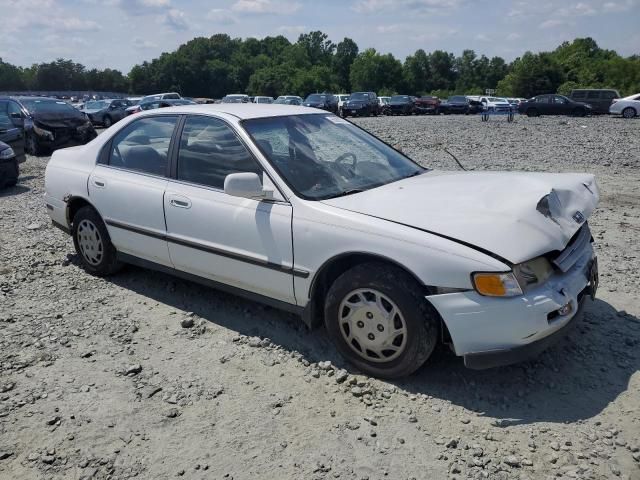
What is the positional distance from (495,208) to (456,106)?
4293 cm

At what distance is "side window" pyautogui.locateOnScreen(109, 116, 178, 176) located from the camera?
452cm

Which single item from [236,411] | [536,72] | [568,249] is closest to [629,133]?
[568,249]

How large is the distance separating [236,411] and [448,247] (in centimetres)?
151

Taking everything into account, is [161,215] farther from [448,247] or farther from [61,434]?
[448,247]

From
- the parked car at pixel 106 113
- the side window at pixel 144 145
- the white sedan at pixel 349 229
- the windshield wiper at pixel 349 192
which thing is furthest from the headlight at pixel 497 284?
the parked car at pixel 106 113


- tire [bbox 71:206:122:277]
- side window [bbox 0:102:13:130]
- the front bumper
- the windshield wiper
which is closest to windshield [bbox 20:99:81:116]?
side window [bbox 0:102:13:130]

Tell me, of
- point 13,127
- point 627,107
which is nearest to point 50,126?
point 13,127

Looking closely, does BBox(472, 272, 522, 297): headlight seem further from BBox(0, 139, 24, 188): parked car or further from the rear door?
the rear door

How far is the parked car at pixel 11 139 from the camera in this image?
10211 millimetres

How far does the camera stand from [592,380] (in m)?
3.37

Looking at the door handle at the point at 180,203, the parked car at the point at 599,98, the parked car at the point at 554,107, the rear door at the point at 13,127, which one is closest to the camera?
the door handle at the point at 180,203

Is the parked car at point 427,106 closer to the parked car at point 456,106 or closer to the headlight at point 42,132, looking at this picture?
the parked car at point 456,106

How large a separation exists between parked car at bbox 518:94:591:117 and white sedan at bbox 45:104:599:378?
33.4 m

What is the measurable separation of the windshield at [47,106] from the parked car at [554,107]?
94.1ft
